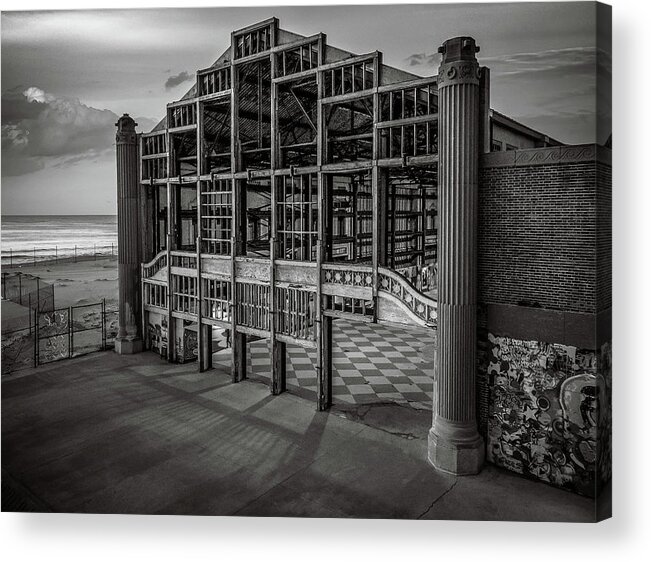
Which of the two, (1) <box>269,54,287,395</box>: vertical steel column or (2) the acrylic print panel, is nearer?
(2) the acrylic print panel

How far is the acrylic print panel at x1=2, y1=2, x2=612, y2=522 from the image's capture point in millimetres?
8320

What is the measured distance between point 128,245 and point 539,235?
12.6 m

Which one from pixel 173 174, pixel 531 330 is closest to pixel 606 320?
pixel 531 330

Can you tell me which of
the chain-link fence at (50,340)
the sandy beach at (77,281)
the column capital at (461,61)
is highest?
the column capital at (461,61)

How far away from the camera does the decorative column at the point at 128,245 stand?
53.9 feet

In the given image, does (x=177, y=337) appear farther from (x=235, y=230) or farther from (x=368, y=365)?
(x=368, y=365)

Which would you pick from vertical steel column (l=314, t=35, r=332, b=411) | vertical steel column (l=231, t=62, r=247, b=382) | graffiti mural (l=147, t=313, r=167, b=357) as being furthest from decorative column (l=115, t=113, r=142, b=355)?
vertical steel column (l=314, t=35, r=332, b=411)

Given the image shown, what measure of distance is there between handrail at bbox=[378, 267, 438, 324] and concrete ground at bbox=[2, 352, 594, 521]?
252 centimetres

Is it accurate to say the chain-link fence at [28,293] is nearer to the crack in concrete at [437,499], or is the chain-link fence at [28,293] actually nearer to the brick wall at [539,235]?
the crack in concrete at [437,499]

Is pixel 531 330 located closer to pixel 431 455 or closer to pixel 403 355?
pixel 431 455

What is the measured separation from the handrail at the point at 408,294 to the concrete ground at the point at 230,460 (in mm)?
2519

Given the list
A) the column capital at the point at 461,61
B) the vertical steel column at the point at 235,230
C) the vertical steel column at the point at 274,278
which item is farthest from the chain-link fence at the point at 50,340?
the column capital at the point at 461,61

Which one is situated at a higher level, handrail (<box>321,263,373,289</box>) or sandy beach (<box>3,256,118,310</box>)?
handrail (<box>321,263,373,289</box>)

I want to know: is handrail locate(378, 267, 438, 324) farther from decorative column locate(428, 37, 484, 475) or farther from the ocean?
the ocean
